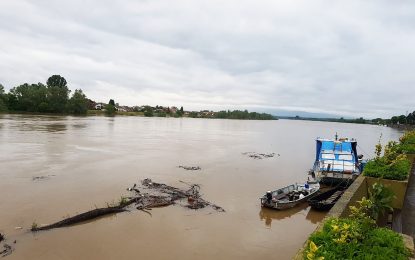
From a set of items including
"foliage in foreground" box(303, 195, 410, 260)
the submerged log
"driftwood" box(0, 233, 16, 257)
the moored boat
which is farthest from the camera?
the moored boat

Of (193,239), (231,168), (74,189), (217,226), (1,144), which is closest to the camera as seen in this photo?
(193,239)

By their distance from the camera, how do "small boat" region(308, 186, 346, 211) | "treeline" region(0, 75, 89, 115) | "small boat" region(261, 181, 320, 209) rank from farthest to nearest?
"treeline" region(0, 75, 89, 115) → "small boat" region(261, 181, 320, 209) → "small boat" region(308, 186, 346, 211)

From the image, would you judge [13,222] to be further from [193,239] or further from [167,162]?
[167,162]

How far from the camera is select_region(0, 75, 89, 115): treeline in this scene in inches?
3898

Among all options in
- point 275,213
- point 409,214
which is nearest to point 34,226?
point 275,213

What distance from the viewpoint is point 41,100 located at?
4008 inches

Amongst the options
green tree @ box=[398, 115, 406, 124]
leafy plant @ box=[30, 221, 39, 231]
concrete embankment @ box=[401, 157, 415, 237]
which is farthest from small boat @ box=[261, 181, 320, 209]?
green tree @ box=[398, 115, 406, 124]

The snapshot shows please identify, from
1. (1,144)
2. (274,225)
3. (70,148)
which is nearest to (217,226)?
(274,225)

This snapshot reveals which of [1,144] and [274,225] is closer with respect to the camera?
[274,225]

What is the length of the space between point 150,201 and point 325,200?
30.2ft

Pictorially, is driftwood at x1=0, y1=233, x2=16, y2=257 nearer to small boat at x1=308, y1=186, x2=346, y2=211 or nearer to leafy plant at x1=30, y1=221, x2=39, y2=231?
leafy plant at x1=30, y1=221, x2=39, y2=231

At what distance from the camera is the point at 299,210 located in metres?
17.8

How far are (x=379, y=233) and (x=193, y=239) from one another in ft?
28.8

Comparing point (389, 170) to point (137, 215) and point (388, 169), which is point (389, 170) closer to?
point (388, 169)
